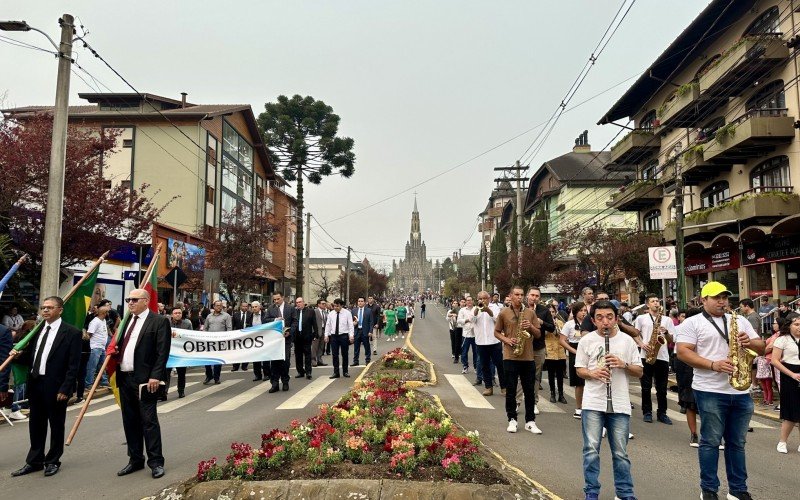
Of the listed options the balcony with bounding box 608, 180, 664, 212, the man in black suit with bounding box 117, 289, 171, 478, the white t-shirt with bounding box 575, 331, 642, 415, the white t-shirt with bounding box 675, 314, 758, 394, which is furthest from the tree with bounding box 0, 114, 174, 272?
the balcony with bounding box 608, 180, 664, 212

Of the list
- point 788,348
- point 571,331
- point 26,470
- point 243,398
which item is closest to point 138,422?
point 26,470

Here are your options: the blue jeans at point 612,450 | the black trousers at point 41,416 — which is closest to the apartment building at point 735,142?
the blue jeans at point 612,450

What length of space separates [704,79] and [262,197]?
3635cm

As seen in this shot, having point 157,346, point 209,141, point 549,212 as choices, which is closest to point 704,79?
point 157,346

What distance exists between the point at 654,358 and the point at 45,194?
15.9m

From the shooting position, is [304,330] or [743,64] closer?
[304,330]

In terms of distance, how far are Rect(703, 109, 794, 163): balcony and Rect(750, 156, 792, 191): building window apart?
54cm

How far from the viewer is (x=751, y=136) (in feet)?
73.3

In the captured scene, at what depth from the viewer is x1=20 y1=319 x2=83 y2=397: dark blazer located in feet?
21.6

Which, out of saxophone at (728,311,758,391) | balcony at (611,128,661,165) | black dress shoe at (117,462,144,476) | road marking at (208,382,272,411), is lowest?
road marking at (208,382,272,411)

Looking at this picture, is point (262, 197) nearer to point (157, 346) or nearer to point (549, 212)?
point (549, 212)

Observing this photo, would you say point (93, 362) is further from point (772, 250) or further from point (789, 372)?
point (772, 250)

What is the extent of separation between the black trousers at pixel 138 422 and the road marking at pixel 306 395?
4.03 m

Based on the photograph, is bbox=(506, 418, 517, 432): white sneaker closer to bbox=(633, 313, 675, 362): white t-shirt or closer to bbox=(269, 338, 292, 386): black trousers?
bbox=(633, 313, 675, 362): white t-shirt
